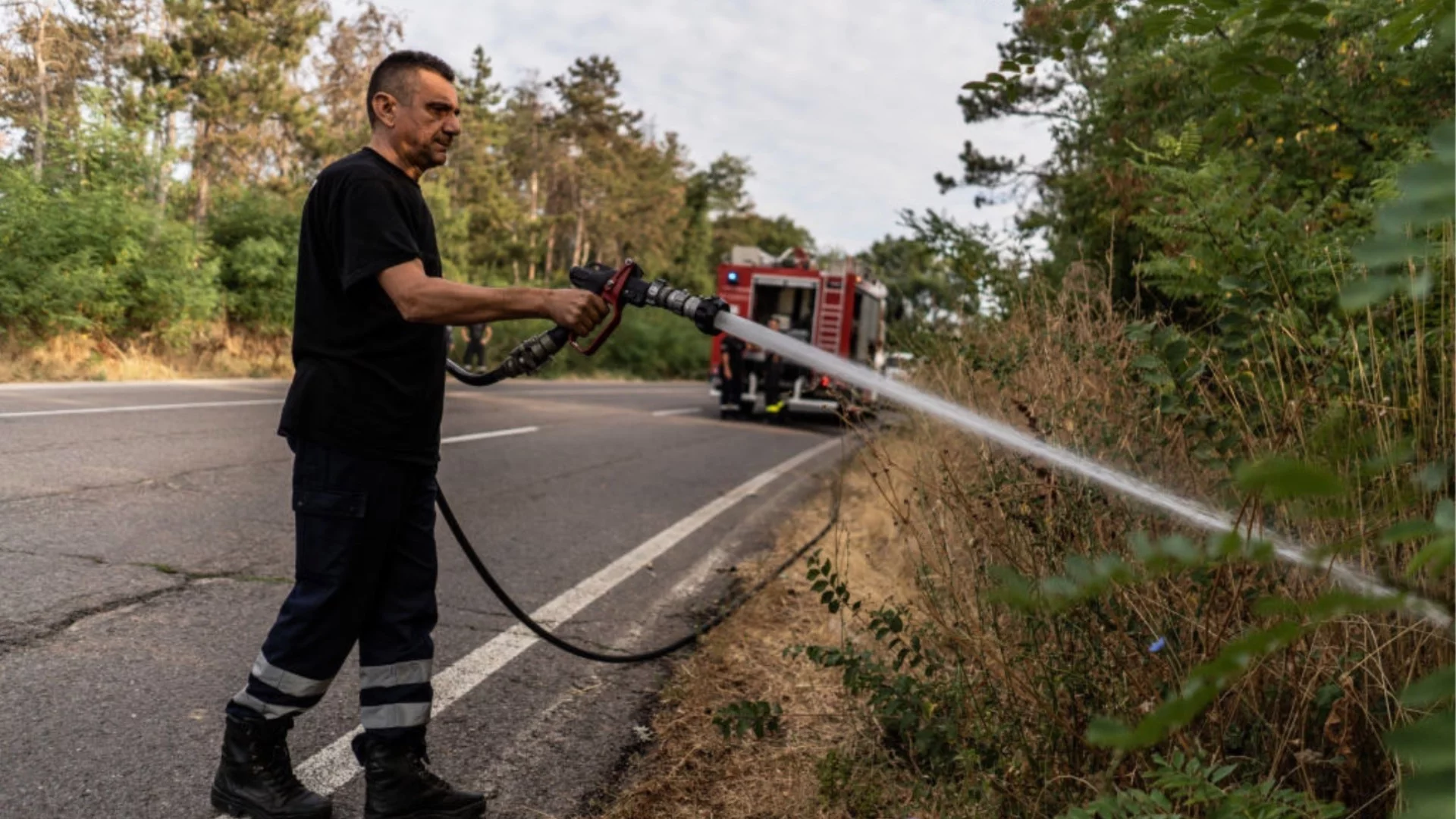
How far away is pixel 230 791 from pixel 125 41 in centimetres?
2405

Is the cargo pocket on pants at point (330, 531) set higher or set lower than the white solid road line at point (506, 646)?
higher

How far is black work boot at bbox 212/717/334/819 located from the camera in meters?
2.75

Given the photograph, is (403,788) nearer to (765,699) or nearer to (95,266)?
(765,699)

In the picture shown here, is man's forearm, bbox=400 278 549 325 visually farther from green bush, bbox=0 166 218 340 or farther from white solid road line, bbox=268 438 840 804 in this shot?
green bush, bbox=0 166 218 340

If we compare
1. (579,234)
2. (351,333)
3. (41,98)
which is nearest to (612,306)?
(351,333)

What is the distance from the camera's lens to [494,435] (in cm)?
1127

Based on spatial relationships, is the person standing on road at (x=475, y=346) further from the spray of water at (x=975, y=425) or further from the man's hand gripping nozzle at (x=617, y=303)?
the spray of water at (x=975, y=425)

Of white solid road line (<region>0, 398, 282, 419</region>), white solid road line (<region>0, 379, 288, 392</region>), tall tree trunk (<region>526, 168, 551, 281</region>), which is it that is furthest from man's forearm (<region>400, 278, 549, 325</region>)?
tall tree trunk (<region>526, 168, 551, 281</region>)

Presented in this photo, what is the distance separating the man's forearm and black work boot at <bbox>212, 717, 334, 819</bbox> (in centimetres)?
111

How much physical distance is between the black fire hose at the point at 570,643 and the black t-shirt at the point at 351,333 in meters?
0.42

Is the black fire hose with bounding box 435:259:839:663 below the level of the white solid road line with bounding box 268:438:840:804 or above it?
above

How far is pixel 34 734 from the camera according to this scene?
3.06 m

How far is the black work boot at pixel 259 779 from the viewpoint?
2.75 meters

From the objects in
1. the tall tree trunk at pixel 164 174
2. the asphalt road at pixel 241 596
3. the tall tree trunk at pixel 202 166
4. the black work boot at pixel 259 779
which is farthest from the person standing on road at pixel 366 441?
the tall tree trunk at pixel 202 166
